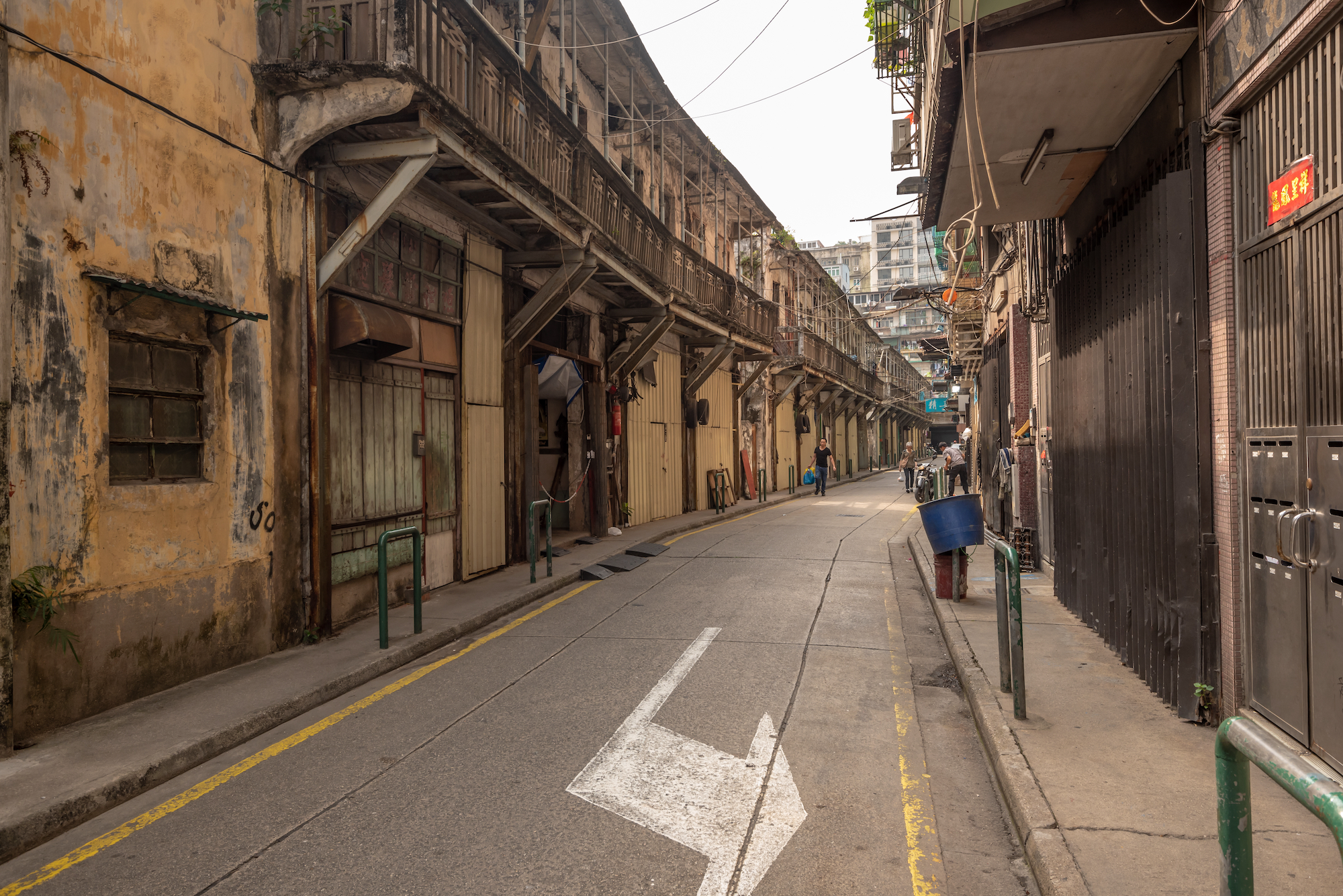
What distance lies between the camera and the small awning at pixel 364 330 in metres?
8.04

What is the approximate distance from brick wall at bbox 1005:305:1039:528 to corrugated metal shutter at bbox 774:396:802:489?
735 inches

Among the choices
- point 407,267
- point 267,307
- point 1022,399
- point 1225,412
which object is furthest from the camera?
A: point 1022,399

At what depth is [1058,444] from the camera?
9086mm

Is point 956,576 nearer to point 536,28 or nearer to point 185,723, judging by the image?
point 185,723

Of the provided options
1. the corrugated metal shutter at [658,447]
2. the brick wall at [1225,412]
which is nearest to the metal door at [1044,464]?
the brick wall at [1225,412]

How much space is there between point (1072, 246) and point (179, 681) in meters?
8.97

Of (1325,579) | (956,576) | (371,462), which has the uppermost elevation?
(371,462)

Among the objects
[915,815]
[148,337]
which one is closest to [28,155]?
[148,337]

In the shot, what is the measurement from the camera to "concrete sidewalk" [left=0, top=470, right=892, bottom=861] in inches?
165

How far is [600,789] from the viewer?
14.4ft

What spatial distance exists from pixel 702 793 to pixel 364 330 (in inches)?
221

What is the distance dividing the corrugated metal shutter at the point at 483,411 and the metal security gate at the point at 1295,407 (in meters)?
8.80

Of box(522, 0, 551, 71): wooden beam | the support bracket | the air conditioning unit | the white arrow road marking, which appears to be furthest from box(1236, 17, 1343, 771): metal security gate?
the air conditioning unit

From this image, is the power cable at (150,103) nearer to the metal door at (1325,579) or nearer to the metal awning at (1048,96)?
the metal awning at (1048,96)
